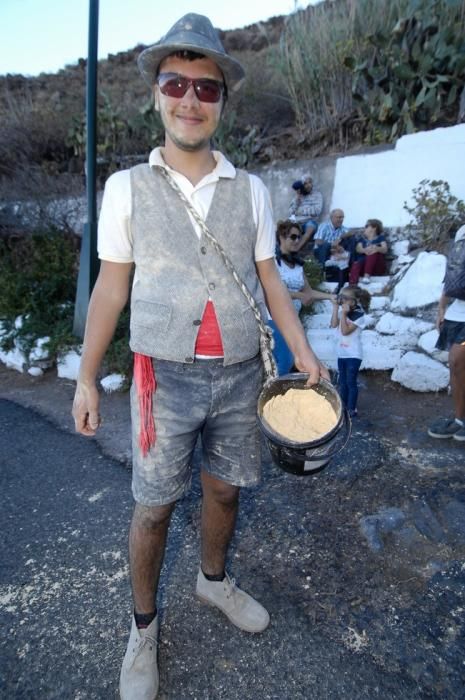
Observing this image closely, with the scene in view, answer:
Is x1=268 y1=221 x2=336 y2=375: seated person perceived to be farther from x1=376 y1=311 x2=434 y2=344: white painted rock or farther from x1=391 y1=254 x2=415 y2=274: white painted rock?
x1=391 y1=254 x2=415 y2=274: white painted rock

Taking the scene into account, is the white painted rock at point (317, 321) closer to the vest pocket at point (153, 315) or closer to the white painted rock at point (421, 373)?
the white painted rock at point (421, 373)

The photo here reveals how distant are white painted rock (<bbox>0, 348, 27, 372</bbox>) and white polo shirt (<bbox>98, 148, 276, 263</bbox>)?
487 cm

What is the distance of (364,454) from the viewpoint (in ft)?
11.5

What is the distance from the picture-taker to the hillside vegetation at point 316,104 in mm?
7711

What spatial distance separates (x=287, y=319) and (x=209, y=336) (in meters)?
0.41

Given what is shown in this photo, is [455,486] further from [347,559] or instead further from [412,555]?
[347,559]

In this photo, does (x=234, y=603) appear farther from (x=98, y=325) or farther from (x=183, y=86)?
(x=183, y=86)

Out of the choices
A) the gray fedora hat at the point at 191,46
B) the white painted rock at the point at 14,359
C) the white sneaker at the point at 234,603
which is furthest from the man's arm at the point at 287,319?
the white painted rock at the point at 14,359

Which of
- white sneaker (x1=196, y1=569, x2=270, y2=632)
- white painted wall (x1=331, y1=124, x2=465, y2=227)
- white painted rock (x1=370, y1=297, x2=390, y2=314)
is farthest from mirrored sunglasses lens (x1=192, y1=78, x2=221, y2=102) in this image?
white painted wall (x1=331, y1=124, x2=465, y2=227)

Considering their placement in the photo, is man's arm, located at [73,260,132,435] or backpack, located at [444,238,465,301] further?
backpack, located at [444,238,465,301]

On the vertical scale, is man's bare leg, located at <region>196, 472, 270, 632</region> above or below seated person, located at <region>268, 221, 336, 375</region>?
below

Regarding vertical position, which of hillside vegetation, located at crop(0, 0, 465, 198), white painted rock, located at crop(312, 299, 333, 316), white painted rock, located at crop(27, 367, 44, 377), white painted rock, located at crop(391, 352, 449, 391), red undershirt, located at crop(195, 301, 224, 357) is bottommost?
white painted rock, located at crop(27, 367, 44, 377)

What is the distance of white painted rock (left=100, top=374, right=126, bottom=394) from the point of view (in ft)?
16.5

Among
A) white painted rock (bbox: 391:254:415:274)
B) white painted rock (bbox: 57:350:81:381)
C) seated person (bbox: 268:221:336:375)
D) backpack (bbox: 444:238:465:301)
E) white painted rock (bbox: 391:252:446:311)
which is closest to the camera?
backpack (bbox: 444:238:465:301)
